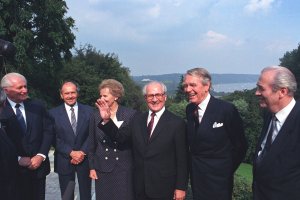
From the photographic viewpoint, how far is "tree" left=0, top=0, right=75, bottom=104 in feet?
93.9

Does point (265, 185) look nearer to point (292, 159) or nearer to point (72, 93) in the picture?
point (292, 159)

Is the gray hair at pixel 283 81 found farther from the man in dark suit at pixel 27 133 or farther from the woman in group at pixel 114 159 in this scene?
the man in dark suit at pixel 27 133

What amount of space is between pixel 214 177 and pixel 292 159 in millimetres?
1258

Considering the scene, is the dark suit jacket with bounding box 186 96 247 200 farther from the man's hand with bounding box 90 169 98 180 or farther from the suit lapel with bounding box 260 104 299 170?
the man's hand with bounding box 90 169 98 180

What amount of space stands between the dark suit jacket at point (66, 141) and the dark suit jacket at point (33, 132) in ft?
0.75

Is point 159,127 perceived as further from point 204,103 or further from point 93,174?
point 93,174

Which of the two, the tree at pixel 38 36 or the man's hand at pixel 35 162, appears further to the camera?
the tree at pixel 38 36

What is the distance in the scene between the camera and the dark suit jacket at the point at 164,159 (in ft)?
16.5

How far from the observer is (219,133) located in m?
4.87

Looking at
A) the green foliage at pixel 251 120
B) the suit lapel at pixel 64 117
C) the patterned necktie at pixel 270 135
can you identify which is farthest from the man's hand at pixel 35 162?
the green foliage at pixel 251 120

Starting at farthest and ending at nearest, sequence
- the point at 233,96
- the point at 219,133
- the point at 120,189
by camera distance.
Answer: the point at 233,96
the point at 120,189
the point at 219,133

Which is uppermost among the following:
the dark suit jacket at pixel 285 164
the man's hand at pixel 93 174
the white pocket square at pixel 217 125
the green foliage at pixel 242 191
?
the white pocket square at pixel 217 125

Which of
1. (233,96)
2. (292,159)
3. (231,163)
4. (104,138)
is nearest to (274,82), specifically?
(292,159)

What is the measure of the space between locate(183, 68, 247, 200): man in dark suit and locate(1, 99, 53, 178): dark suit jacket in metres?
2.17
